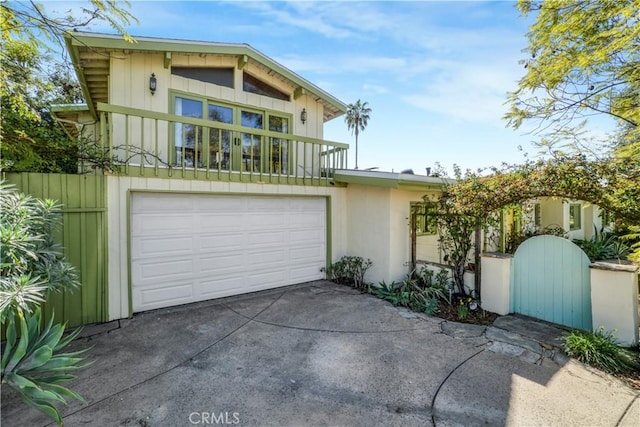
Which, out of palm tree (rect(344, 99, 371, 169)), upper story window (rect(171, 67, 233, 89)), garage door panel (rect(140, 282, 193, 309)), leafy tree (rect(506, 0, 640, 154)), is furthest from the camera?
palm tree (rect(344, 99, 371, 169))

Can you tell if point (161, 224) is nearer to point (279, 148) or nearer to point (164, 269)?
point (164, 269)

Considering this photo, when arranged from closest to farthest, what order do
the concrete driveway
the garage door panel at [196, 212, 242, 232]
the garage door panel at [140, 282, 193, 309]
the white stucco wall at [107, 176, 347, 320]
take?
the concrete driveway, the white stucco wall at [107, 176, 347, 320], the garage door panel at [140, 282, 193, 309], the garage door panel at [196, 212, 242, 232]

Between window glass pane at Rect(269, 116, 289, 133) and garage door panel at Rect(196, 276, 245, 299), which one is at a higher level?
window glass pane at Rect(269, 116, 289, 133)

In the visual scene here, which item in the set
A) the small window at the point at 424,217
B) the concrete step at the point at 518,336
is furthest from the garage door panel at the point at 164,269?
the small window at the point at 424,217

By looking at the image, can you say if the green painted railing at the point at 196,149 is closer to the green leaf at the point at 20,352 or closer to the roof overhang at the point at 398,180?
the roof overhang at the point at 398,180

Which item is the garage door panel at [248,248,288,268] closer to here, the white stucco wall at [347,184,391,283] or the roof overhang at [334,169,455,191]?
the white stucco wall at [347,184,391,283]

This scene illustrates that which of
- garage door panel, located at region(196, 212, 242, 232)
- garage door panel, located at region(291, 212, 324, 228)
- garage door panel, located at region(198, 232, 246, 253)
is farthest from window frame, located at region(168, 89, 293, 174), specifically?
garage door panel, located at region(198, 232, 246, 253)

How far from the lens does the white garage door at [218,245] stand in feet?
17.5

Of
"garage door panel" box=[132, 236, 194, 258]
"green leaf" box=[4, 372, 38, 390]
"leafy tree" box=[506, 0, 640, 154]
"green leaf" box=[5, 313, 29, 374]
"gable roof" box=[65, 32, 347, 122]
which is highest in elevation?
"gable roof" box=[65, 32, 347, 122]

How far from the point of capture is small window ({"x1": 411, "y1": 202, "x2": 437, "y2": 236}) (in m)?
6.66

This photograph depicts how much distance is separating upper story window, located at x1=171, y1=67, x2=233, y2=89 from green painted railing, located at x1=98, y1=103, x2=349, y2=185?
1.35 metres

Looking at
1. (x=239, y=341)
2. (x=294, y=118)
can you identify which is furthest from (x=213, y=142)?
(x=239, y=341)

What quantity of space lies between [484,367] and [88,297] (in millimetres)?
5942

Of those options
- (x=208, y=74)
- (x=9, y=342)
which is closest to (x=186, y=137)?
(x=208, y=74)
